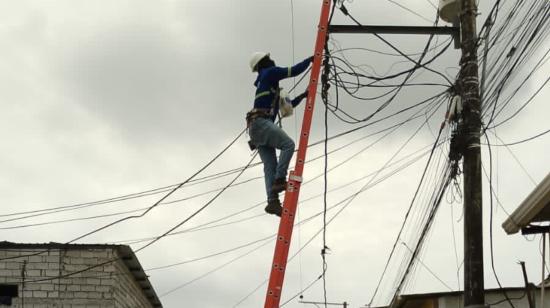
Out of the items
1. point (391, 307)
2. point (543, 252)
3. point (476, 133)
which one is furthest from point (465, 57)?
point (391, 307)

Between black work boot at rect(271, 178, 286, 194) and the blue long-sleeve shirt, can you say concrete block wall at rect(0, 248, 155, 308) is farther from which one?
black work boot at rect(271, 178, 286, 194)

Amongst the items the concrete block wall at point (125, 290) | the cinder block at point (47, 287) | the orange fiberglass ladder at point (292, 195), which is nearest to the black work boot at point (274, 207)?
the orange fiberglass ladder at point (292, 195)

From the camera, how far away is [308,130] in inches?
289

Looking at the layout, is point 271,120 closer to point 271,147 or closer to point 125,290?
point 271,147

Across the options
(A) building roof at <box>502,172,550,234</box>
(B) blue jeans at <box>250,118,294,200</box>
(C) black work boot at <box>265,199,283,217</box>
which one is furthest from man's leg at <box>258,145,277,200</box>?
(A) building roof at <box>502,172,550,234</box>

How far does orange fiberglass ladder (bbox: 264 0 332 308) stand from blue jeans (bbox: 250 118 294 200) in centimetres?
34

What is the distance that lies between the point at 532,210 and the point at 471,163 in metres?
1.35

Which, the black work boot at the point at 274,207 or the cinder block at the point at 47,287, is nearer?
the black work boot at the point at 274,207

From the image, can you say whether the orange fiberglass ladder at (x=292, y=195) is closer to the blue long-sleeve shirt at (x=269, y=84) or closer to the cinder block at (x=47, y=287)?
the blue long-sleeve shirt at (x=269, y=84)

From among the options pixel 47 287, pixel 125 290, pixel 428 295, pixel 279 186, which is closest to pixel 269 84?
pixel 279 186

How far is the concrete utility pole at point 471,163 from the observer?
9.19 meters

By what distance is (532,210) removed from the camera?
8.28 m

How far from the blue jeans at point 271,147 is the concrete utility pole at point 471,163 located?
2.69 meters

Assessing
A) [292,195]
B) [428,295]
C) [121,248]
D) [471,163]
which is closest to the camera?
[292,195]
